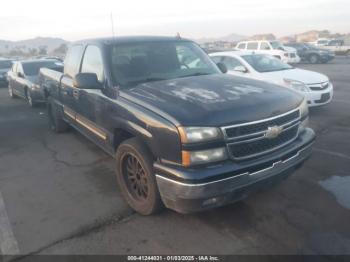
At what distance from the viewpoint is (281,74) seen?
8.34 m

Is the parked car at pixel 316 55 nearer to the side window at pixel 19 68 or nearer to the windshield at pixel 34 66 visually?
the windshield at pixel 34 66

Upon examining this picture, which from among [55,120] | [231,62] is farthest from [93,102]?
[231,62]

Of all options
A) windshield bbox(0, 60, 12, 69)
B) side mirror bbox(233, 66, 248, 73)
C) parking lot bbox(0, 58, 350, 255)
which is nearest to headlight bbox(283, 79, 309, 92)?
side mirror bbox(233, 66, 248, 73)

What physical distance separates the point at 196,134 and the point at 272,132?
80cm

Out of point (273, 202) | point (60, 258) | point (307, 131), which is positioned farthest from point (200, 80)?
point (60, 258)

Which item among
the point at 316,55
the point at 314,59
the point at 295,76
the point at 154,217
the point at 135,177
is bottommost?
the point at 314,59

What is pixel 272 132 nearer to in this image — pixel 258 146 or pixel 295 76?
pixel 258 146

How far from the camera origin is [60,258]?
296cm

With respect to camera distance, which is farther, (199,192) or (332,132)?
(332,132)

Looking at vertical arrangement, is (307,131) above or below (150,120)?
below

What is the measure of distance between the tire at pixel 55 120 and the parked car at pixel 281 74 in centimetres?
459

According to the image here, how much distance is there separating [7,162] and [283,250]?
4586 mm

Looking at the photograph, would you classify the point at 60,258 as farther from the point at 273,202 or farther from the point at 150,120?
the point at 273,202

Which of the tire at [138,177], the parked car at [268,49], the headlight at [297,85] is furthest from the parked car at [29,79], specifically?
the parked car at [268,49]
